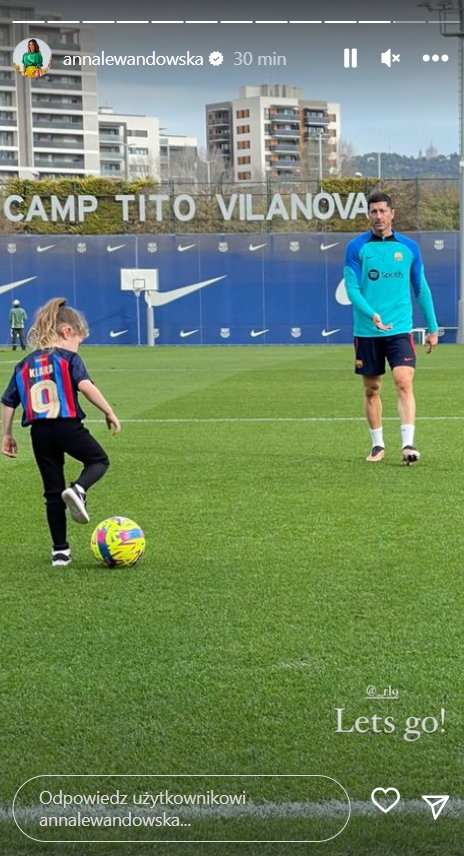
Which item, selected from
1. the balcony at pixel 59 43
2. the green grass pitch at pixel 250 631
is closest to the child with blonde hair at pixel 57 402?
the green grass pitch at pixel 250 631

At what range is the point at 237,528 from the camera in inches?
291

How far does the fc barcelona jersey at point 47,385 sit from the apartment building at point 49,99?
1.49 meters

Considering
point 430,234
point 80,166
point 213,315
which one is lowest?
point 213,315

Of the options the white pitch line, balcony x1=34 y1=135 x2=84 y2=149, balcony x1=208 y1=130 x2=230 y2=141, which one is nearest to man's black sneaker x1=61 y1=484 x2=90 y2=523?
the white pitch line

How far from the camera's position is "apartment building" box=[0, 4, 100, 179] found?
17.1ft

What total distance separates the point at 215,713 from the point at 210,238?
39332 mm

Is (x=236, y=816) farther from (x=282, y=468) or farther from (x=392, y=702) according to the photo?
(x=282, y=468)

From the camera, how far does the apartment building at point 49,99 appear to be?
17.1 feet

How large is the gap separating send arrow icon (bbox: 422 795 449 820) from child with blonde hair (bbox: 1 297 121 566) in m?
3.54

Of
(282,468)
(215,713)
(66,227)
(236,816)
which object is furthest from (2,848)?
(66,227)

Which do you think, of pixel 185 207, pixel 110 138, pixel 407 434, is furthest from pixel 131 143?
pixel 407 434

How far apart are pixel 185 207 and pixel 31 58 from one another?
125 feet

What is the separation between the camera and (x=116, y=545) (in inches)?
247

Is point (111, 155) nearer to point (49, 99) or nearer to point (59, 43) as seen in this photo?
point (49, 99)
